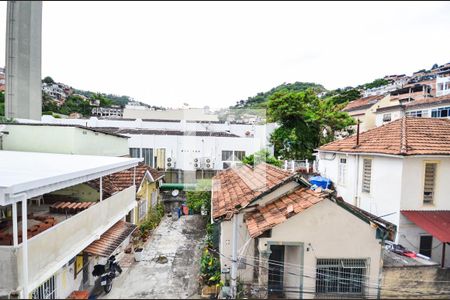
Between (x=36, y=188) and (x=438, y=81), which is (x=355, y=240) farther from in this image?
(x=438, y=81)

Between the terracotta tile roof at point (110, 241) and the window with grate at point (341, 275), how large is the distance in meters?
5.41

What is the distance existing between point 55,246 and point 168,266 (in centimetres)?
324

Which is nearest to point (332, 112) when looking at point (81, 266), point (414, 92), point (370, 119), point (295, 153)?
point (295, 153)

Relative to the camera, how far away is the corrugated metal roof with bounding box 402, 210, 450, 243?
275 inches

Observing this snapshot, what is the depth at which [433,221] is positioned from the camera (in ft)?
24.8

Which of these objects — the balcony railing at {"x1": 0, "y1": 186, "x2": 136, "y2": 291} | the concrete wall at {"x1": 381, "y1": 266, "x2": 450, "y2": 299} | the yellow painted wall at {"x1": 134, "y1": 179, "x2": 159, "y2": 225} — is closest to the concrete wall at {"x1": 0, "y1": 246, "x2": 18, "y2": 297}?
the balcony railing at {"x1": 0, "y1": 186, "x2": 136, "y2": 291}

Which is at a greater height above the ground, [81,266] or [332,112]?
[332,112]

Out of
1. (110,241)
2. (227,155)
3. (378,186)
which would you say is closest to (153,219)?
(110,241)

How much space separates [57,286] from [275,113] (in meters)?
16.6

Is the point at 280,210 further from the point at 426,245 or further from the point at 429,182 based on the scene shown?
the point at 426,245

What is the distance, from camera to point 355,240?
475 cm

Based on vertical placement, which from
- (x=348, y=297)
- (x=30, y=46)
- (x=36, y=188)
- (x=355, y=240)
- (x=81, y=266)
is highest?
(x=30, y=46)

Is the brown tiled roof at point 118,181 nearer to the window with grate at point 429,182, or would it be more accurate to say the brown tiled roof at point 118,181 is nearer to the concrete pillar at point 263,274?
the concrete pillar at point 263,274

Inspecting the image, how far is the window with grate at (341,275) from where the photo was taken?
169 inches
